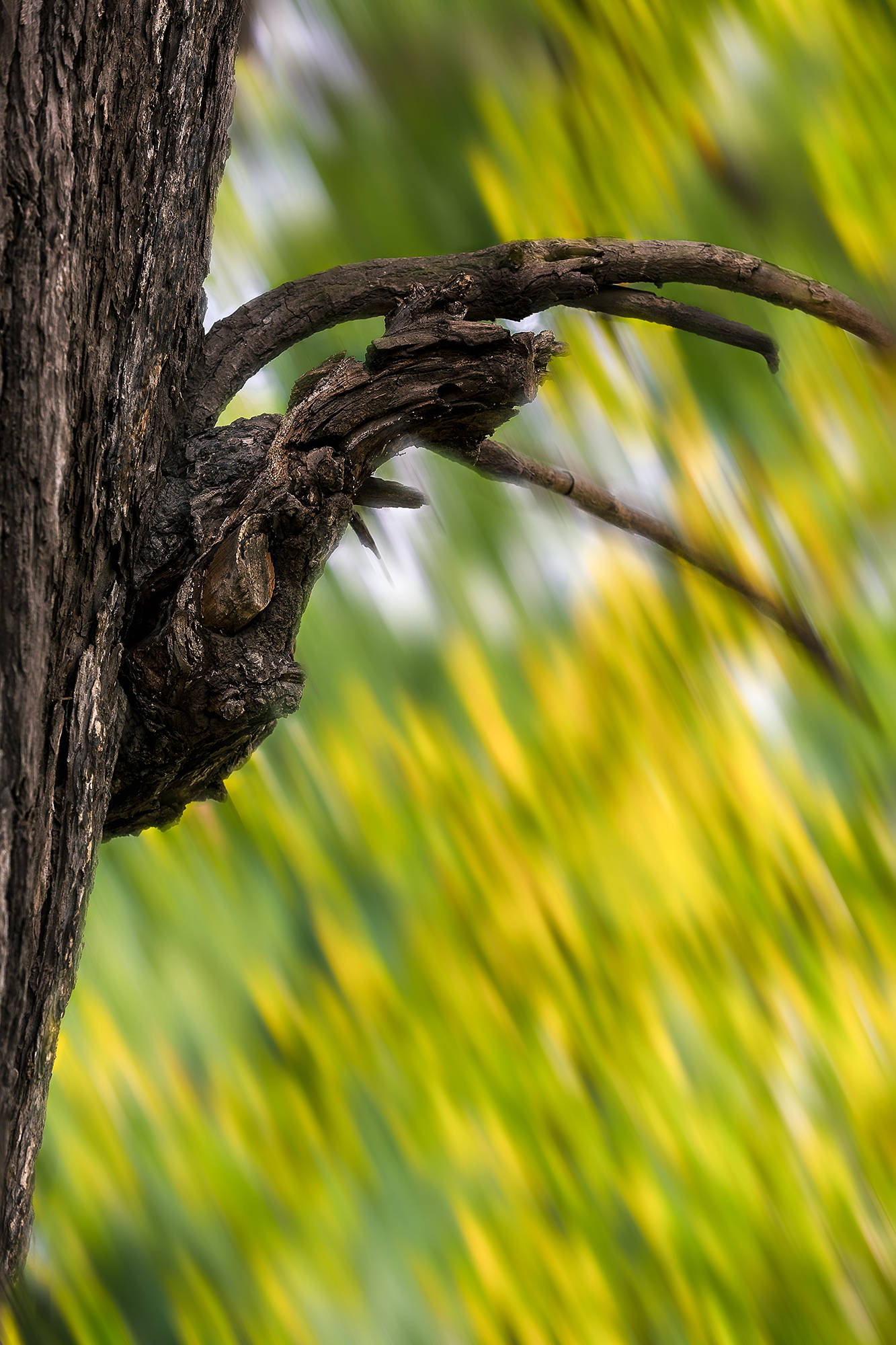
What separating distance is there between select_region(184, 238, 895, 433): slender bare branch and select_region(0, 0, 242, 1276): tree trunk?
78 mm

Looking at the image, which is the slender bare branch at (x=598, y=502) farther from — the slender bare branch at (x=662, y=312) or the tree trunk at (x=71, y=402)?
the tree trunk at (x=71, y=402)

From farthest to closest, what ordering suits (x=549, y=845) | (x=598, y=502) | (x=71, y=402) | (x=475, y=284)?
(x=549, y=845)
(x=598, y=502)
(x=475, y=284)
(x=71, y=402)

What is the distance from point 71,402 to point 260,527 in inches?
→ 5.7

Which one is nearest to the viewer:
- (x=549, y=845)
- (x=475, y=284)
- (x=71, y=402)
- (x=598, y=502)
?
(x=71, y=402)

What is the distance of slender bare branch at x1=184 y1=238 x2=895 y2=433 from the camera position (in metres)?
0.79

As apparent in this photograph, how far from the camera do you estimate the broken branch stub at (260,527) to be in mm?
681

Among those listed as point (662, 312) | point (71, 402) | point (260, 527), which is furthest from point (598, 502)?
point (71, 402)

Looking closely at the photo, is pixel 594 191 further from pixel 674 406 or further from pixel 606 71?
pixel 674 406

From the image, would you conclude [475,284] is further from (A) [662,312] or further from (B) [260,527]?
(B) [260,527]

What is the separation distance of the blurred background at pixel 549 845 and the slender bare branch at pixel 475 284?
434mm

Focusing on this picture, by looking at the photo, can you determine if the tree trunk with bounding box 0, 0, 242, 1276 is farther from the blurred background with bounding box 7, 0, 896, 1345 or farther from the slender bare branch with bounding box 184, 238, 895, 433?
the blurred background with bounding box 7, 0, 896, 1345

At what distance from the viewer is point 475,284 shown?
80 centimetres

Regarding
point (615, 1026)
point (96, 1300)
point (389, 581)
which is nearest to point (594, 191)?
point (389, 581)

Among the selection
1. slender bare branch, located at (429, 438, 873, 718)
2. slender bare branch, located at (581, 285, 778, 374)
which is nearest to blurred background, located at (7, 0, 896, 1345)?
slender bare branch, located at (429, 438, 873, 718)
